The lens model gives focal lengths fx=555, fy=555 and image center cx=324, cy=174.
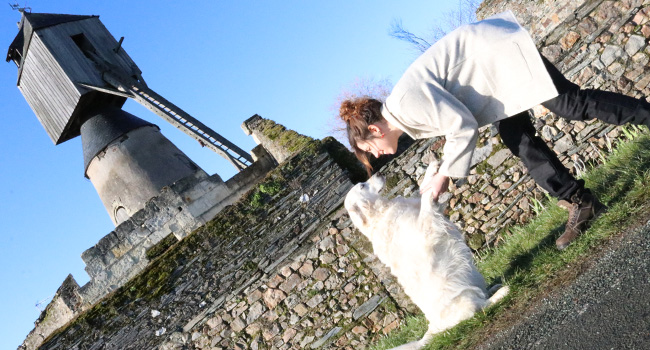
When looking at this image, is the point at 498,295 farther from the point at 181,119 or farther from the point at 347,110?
the point at 181,119

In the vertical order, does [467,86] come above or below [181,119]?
below

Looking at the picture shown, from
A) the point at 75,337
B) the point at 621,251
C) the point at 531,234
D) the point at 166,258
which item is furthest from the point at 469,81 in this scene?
the point at 75,337

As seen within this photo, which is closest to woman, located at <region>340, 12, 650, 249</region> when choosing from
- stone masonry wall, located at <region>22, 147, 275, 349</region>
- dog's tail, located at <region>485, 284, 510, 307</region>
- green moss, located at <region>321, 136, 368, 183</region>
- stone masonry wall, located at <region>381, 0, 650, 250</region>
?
dog's tail, located at <region>485, 284, 510, 307</region>

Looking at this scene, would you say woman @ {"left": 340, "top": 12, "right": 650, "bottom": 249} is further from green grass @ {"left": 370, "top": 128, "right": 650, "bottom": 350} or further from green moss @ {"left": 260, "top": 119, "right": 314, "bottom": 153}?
green moss @ {"left": 260, "top": 119, "right": 314, "bottom": 153}

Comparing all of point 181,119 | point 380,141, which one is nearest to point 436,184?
point 380,141

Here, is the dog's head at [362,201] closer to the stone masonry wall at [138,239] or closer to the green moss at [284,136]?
the green moss at [284,136]

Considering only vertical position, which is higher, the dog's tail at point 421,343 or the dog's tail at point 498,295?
the dog's tail at point 421,343

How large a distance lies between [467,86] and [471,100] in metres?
0.10

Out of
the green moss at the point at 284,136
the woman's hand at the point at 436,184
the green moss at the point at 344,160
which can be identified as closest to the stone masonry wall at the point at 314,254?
the green moss at the point at 344,160

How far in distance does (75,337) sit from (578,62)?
21.5ft

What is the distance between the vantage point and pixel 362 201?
4.13 m

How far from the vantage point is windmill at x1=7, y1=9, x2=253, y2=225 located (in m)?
13.7

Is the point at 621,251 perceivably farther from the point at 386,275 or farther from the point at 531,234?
the point at 386,275

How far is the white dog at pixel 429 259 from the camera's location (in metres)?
3.84
